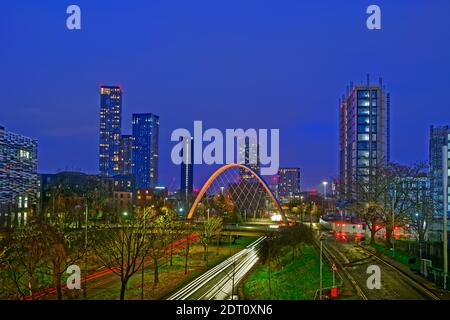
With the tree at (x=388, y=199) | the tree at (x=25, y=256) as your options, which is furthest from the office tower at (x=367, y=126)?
the tree at (x=25, y=256)

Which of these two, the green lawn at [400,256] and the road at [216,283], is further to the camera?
the green lawn at [400,256]

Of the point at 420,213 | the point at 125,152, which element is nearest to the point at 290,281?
the point at 420,213

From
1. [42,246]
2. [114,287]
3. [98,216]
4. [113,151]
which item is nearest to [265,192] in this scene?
[98,216]

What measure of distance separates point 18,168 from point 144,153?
55.8 metres

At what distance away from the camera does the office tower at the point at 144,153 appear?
84.3 meters

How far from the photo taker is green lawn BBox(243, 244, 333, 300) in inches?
525

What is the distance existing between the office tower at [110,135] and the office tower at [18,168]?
60.6 metres

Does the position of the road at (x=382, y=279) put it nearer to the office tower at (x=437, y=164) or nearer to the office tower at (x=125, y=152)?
the office tower at (x=437, y=164)

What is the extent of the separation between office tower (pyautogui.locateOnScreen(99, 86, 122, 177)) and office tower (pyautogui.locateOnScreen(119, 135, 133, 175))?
1069 millimetres

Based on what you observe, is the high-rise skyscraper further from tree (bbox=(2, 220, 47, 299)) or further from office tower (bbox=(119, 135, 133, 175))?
office tower (bbox=(119, 135, 133, 175))

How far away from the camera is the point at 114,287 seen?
15867 mm

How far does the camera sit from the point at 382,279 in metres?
13.4
